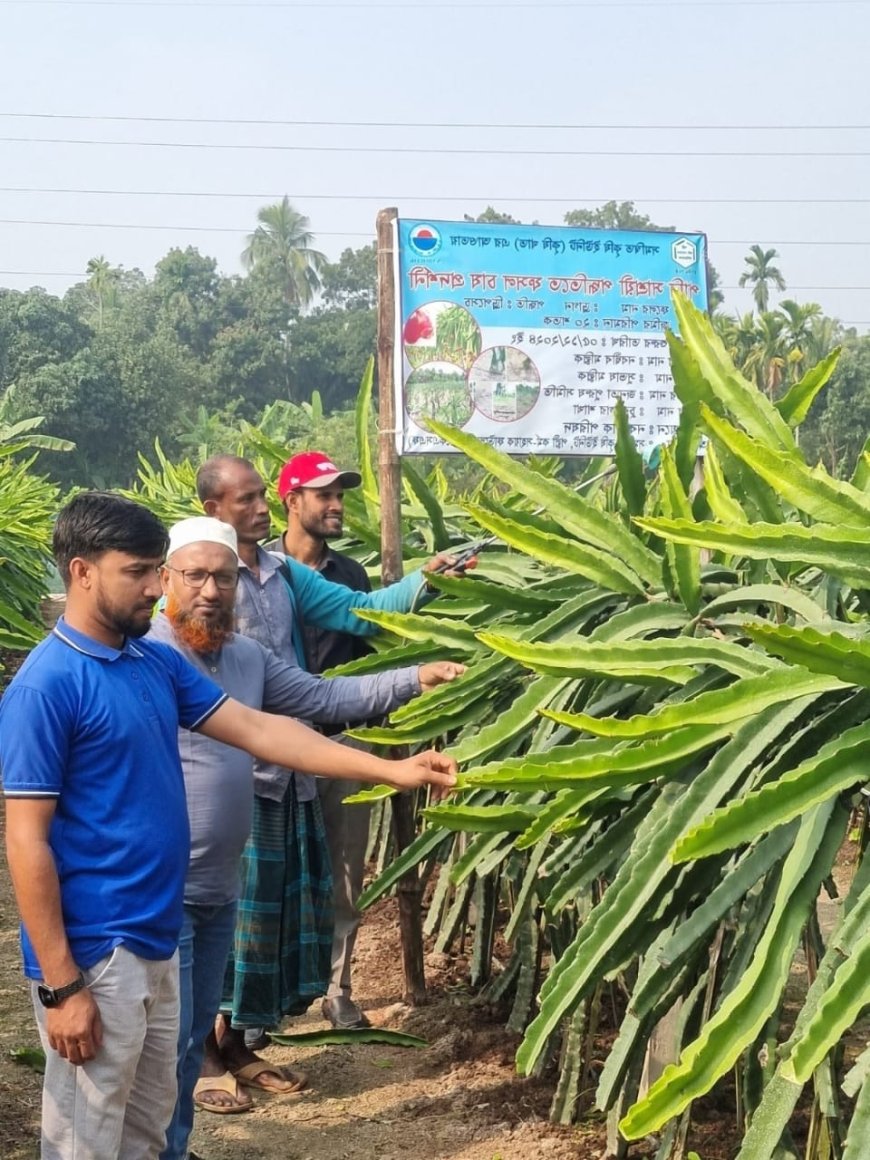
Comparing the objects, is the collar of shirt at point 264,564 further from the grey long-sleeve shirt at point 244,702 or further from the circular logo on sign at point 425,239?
the circular logo on sign at point 425,239

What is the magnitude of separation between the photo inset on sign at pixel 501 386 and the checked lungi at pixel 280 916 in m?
1.48

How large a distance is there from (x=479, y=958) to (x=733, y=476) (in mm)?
2172

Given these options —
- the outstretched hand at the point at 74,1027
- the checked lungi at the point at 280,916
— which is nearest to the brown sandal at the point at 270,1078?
the checked lungi at the point at 280,916

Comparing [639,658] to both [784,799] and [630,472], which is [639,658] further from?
[630,472]

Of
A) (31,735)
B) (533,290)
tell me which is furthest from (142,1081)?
(533,290)

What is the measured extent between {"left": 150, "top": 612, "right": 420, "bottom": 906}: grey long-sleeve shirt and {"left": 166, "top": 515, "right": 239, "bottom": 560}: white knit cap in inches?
8.7

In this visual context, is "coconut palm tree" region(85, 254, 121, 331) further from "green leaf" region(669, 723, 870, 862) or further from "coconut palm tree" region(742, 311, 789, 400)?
"green leaf" region(669, 723, 870, 862)

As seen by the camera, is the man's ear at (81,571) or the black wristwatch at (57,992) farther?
the man's ear at (81,571)

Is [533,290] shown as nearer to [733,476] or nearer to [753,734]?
[733,476]

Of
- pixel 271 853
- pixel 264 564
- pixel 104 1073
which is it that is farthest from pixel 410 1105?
pixel 104 1073

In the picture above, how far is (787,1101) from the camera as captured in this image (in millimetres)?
2176

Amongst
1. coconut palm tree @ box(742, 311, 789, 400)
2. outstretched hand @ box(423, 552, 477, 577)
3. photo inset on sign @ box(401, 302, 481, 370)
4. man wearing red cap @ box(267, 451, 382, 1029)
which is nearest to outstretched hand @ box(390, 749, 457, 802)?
outstretched hand @ box(423, 552, 477, 577)

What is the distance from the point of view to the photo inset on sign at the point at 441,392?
4.99m

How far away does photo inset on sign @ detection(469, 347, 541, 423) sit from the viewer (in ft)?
16.4
